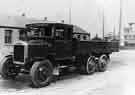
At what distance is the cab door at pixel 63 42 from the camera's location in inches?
275

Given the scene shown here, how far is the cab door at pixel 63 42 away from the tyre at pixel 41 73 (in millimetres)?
697

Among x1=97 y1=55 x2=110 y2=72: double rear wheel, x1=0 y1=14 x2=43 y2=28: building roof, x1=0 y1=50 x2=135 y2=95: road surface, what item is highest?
x1=0 y1=14 x2=43 y2=28: building roof

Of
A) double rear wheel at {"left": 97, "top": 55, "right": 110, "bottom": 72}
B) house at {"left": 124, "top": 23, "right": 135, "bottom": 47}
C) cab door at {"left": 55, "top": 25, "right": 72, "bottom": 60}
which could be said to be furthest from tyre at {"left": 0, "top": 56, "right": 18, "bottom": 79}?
house at {"left": 124, "top": 23, "right": 135, "bottom": 47}

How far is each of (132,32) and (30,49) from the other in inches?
2423

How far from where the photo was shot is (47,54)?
21.9 ft

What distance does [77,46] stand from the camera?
777cm

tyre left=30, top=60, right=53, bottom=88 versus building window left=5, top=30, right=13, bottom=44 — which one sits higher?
building window left=5, top=30, right=13, bottom=44

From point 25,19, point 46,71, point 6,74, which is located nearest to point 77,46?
point 46,71

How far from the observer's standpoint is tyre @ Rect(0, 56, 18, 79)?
718 centimetres

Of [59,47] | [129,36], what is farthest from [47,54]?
[129,36]

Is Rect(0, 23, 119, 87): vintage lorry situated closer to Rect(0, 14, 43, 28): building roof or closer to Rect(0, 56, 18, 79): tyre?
Rect(0, 56, 18, 79): tyre

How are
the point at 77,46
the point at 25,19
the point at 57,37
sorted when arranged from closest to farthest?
the point at 57,37 → the point at 77,46 → the point at 25,19

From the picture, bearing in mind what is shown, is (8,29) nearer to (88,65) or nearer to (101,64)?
(101,64)

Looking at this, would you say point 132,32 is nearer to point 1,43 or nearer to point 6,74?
point 1,43
